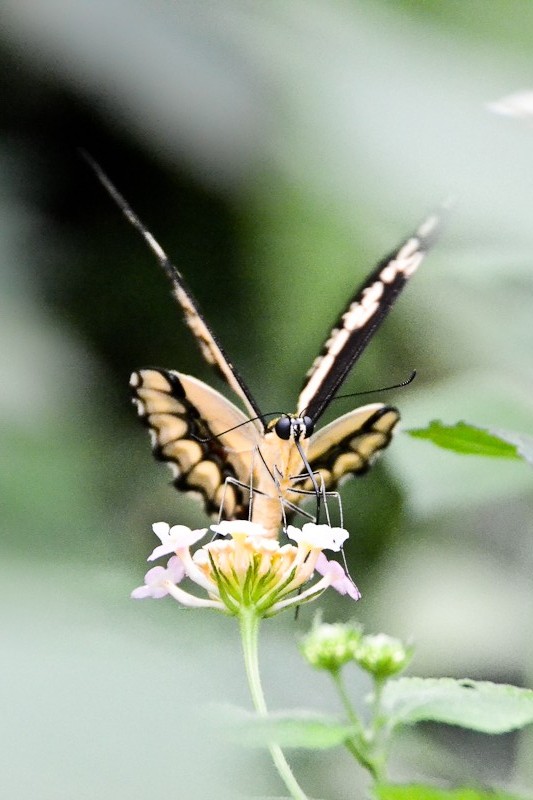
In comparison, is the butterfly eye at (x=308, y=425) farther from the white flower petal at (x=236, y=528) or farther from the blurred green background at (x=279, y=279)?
the white flower petal at (x=236, y=528)

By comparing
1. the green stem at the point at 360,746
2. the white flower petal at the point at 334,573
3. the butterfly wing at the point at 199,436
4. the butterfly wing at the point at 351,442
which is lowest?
the green stem at the point at 360,746

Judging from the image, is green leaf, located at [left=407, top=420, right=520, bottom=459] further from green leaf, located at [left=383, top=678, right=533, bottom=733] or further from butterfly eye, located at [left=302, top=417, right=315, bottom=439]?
butterfly eye, located at [left=302, top=417, right=315, bottom=439]

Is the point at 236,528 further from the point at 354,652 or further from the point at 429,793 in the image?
the point at 429,793

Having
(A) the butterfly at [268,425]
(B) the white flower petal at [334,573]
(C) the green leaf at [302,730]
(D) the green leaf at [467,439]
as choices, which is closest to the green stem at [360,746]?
(C) the green leaf at [302,730]

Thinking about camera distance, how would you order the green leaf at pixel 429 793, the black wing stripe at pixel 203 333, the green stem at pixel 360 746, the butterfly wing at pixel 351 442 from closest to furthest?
the green leaf at pixel 429 793 < the green stem at pixel 360 746 < the black wing stripe at pixel 203 333 < the butterfly wing at pixel 351 442

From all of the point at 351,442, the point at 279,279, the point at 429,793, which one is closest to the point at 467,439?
the point at 429,793

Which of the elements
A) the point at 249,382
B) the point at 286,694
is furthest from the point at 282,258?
the point at 286,694
